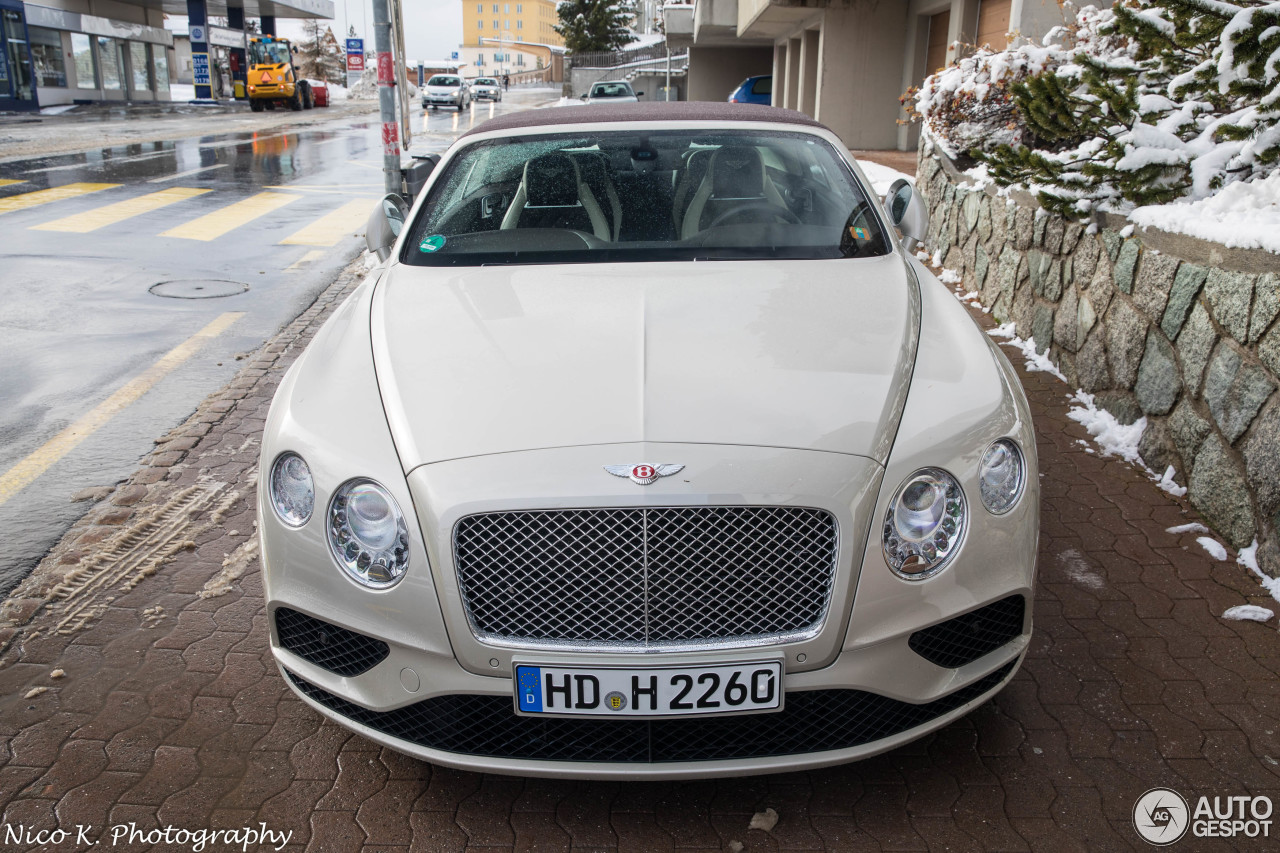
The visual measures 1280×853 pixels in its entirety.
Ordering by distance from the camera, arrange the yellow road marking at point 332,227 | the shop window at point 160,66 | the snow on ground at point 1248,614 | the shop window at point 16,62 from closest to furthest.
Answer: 1. the snow on ground at point 1248,614
2. the yellow road marking at point 332,227
3. the shop window at point 16,62
4. the shop window at point 160,66

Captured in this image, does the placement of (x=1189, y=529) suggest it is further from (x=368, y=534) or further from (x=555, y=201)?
(x=368, y=534)

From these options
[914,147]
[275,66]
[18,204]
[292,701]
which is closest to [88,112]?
[275,66]

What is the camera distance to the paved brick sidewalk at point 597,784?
245cm

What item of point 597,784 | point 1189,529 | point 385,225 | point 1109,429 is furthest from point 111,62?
point 597,784

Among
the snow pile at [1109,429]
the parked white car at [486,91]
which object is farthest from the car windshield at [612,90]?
the snow pile at [1109,429]

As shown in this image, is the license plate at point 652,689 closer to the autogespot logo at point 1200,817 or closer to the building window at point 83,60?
the autogespot logo at point 1200,817

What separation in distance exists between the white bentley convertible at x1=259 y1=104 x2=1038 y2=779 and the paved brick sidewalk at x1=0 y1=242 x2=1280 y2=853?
28 cm

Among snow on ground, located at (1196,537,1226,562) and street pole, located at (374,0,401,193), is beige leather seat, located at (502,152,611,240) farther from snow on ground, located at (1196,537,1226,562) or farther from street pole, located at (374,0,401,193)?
street pole, located at (374,0,401,193)

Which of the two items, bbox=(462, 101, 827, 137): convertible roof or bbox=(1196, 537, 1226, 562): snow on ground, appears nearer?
bbox=(1196, 537, 1226, 562): snow on ground

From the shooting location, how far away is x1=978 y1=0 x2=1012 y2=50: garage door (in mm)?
14406

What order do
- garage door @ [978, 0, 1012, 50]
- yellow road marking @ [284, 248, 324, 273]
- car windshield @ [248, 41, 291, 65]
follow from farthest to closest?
1. car windshield @ [248, 41, 291, 65]
2. garage door @ [978, 0, 1012, 50]
3. yellow road marking @ [284, 248, 324, 273]

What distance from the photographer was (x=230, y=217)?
40.5 feet

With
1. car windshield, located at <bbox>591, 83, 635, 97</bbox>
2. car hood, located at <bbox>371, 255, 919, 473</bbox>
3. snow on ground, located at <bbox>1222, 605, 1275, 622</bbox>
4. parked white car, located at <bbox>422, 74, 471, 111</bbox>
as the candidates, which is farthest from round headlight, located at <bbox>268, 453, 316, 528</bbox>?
parked white car, located at <bbox>422, 74, 471, 111</bbox>

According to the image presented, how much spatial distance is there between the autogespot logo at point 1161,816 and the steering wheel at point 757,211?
7.00ft
